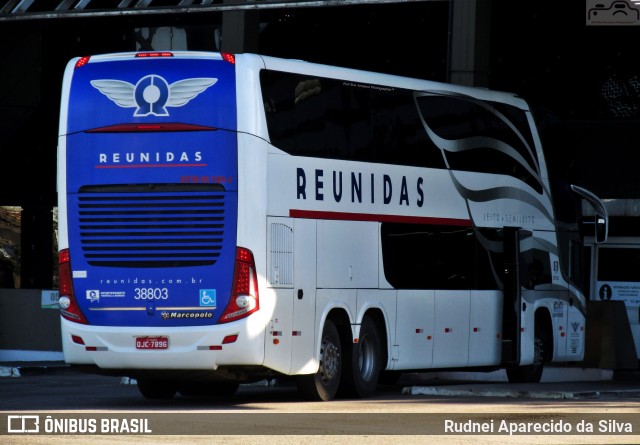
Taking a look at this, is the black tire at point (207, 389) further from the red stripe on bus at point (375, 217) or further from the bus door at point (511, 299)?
the bus door at point (511, 299)

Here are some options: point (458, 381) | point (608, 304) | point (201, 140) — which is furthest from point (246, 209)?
point (608, 304)

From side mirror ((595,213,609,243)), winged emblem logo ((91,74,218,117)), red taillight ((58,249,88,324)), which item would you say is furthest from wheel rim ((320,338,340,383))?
side mirror ((595,213,609,243))

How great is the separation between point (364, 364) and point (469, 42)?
1013 cm

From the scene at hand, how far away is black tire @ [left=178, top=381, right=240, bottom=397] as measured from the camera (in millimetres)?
20422

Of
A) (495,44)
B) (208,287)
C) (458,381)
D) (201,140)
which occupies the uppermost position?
(495,44)

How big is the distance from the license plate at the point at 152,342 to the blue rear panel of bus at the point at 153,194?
0.18 m

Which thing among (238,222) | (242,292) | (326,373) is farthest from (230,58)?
(326,373)

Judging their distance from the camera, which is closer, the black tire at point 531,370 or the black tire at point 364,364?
the black tire at point 364,364

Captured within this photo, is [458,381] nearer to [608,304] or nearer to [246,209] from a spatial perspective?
[608,304]

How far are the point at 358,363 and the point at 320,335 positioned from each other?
1047 mm

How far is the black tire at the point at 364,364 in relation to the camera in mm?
19541

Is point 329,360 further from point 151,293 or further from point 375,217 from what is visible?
point 151,293

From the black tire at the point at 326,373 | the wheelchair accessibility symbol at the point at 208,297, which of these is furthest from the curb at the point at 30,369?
the wheelchair accessibility symbol at the point at 208,297

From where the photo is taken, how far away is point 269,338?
17.8 metres
